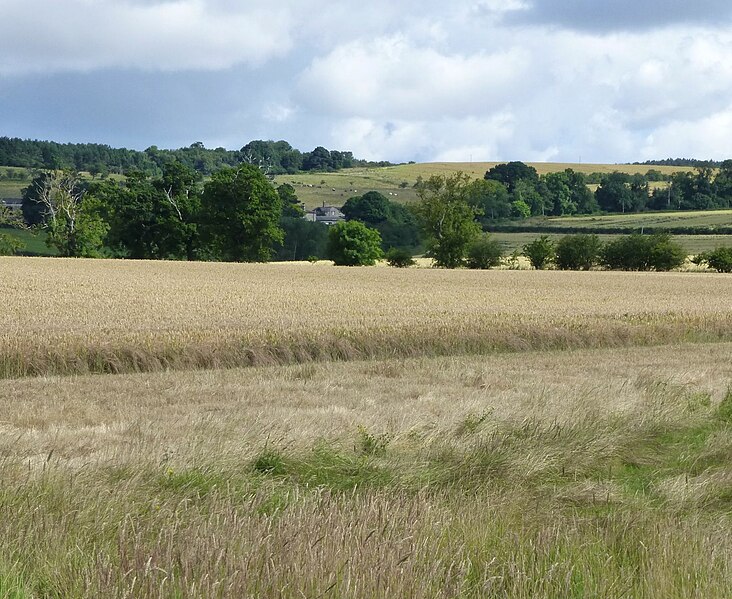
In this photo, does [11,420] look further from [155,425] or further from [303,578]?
[303,578]

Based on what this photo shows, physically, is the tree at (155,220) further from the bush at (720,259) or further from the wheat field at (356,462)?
the wheat field at (356,462)

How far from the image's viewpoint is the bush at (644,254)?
7345 cm

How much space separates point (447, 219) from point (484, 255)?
864cm

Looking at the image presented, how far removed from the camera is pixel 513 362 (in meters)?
17.2

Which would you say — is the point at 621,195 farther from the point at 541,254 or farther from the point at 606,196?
the point at 541,254

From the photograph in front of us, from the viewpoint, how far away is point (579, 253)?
77.2 meters

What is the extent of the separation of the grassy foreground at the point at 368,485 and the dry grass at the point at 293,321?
8.98 ft

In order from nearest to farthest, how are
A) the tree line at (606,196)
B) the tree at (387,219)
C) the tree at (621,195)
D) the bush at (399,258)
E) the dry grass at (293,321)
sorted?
the dry grass at (293,321)
the bush at (399,258)
the tree at (387,219)
the tree line at (606,196)
the tree at (621,195)

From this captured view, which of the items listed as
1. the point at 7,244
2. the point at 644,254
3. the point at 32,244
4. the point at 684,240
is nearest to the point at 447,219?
the point at 644,254

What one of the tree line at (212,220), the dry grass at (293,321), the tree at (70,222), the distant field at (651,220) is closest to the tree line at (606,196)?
the distant field at (651,220)

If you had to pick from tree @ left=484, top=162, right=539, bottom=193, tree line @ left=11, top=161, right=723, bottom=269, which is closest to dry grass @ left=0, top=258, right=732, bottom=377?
tree line @ left=11, top=161, right=723, bottom=269

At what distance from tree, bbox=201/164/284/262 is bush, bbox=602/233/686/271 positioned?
1239 inches

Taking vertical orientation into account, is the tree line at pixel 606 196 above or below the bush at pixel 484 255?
above

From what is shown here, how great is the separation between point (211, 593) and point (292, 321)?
60.0 ft
